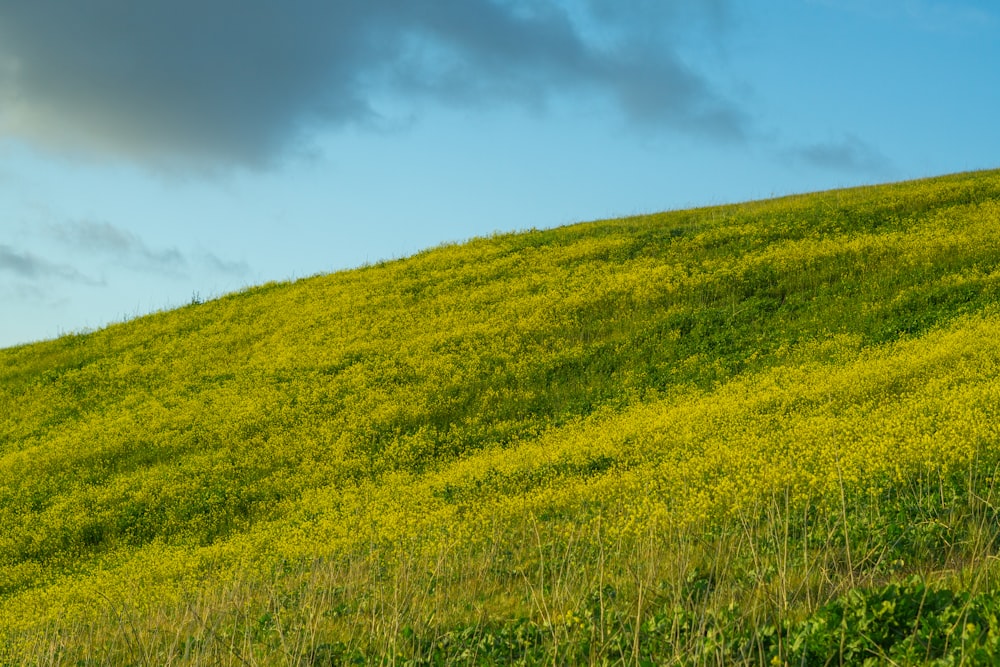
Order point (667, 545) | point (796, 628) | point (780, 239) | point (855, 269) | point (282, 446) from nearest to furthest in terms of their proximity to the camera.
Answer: point (796, 628)
point (667, 545)
point (282, 446)
point (855, 269)
point (780, 239)

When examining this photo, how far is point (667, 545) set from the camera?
14.5 meters

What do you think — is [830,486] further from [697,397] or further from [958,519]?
[697,397]

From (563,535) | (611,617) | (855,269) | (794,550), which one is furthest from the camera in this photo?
(855,269)

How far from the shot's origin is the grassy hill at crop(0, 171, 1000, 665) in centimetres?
1020

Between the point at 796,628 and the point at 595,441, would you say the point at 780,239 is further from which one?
the point at 796,628

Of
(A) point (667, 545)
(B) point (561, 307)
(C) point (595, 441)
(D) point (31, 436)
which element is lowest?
(A) point (667, 545)

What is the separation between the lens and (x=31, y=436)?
33.8 meters

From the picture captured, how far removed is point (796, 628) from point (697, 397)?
1747cm

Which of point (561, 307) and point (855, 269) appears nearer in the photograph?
point (855, 269)

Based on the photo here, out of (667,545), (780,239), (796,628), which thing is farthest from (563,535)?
(780,239)

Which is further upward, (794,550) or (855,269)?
(855,269)

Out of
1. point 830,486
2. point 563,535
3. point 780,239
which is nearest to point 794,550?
point 830,486

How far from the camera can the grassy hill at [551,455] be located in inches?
401

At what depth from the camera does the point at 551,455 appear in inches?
891
